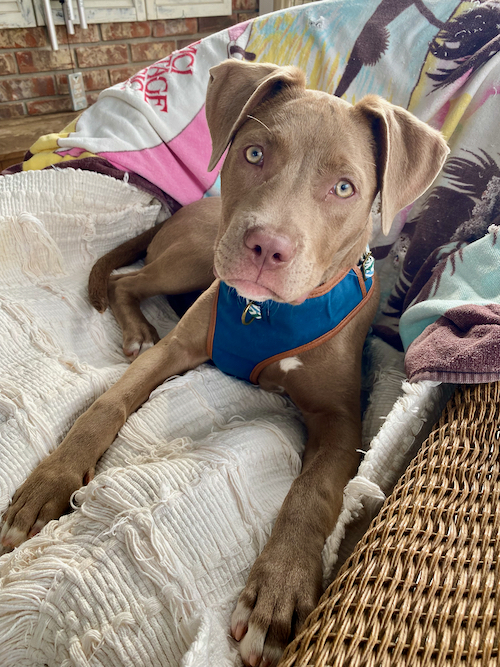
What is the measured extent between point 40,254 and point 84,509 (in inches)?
49.8

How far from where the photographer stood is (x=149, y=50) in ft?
15.8

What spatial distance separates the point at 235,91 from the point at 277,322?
2.51ft

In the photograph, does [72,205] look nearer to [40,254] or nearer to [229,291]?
[40,254]

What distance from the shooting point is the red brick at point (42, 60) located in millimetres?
4281

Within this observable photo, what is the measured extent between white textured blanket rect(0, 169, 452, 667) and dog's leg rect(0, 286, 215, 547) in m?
0.05

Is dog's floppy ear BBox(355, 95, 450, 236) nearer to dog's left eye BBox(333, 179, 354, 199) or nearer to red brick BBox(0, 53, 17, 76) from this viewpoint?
dog's left eye BBox(333, 179, 354, 199)

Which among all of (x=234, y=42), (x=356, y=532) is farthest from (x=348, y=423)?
(x=234, y=42)

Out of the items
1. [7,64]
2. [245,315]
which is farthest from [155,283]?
[7,64]

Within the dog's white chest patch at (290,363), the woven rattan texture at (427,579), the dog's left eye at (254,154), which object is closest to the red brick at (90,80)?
the dog's left eye at (254,154)

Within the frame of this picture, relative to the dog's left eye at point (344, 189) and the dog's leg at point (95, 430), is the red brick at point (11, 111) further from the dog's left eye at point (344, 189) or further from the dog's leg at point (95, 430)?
the dog's left eye at point (344, 189)

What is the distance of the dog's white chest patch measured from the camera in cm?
178

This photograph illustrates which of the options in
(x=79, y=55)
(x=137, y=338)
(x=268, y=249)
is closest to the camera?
(x=268, y=249)

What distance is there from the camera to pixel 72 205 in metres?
2.28

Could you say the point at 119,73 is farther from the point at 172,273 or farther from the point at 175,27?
the point at 172,273
